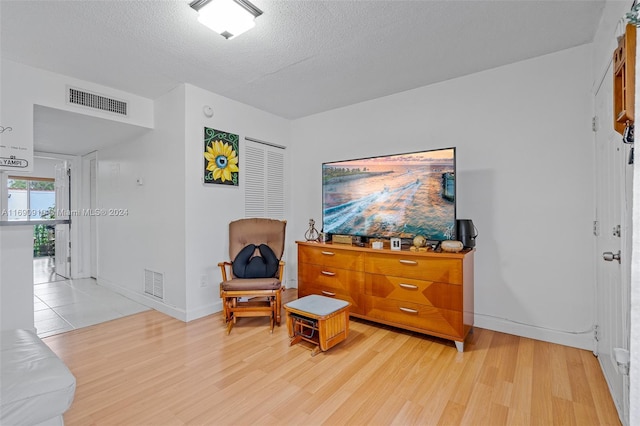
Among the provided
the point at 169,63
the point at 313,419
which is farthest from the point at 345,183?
the point at 313,419

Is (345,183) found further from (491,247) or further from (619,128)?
(619,128)

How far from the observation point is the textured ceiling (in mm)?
2016

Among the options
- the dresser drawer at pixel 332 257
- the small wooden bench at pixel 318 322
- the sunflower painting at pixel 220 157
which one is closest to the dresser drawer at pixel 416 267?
the dresser drawer at pixel 332 257

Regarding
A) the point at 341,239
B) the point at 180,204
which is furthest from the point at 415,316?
the point at 180,204

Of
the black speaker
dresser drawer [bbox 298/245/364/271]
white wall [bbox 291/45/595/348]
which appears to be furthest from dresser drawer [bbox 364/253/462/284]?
white wall [bbox 291/45/595/348]

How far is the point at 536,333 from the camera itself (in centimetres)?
263

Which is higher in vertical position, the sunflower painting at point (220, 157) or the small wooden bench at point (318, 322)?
the sunflower painting at point (220, 157)

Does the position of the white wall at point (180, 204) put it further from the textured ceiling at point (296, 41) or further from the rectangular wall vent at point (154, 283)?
the textured ceiling at point (296, 41)

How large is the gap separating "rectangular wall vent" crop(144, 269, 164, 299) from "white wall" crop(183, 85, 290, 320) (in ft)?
1.75

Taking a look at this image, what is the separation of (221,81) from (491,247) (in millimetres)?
3176

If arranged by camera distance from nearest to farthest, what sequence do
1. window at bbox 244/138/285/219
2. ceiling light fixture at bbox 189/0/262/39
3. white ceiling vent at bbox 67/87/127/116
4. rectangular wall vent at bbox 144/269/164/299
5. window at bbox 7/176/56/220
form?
1. ceiling light fixture at bbox 189/0/262/39
2. white ceiling vent at bbox 67/87/127/116
3. rectangular wall vent at bbox 144/269/164/299
4. window at bbox 244/138/285/219
5. window at bbox 7/176/56/220

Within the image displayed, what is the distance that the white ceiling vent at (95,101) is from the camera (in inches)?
117

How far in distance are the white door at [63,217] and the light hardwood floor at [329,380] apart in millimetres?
2996

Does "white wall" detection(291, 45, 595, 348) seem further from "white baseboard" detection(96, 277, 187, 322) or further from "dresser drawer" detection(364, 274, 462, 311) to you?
"white baseboard" detection(96, 277, 187, 322)
